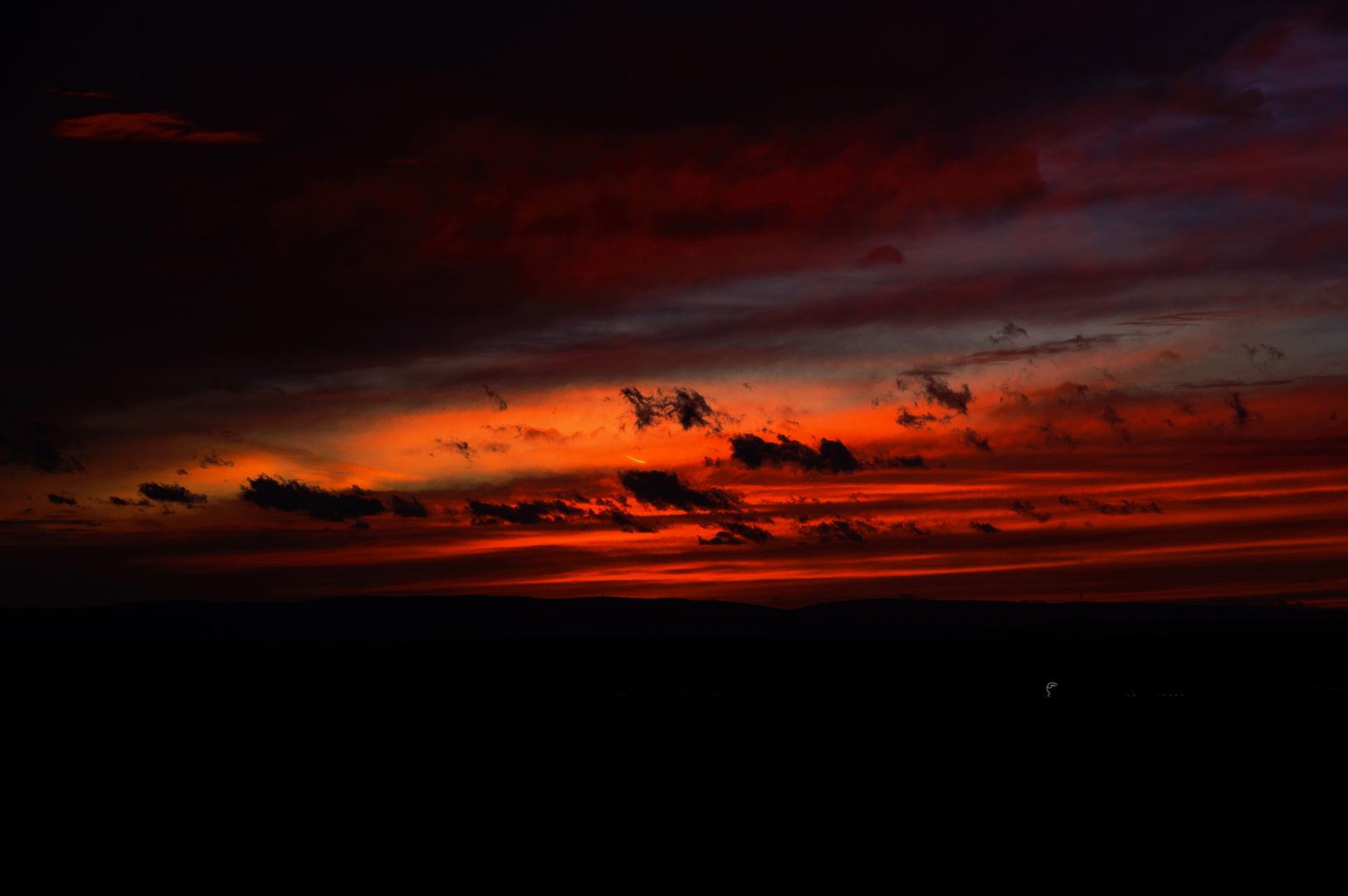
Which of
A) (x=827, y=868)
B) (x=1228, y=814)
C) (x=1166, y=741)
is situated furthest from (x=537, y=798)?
(x=1166, y=741)

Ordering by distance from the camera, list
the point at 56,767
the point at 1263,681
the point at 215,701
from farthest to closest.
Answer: the point at 1263,681, the point at 215,701, the point at 56,767

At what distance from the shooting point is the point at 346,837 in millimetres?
31359

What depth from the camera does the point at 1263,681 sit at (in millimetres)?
100438

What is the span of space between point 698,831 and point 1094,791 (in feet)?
43.5

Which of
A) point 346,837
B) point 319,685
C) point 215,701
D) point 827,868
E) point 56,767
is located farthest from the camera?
point 319,685

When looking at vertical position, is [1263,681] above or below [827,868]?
→ below

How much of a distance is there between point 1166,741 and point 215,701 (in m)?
63.6

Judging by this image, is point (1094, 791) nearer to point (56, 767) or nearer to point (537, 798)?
point (537, 798)

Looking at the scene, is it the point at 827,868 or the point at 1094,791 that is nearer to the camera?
the point at 827,868

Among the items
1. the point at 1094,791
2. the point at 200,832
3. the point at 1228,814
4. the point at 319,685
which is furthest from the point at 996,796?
the point at 319,685

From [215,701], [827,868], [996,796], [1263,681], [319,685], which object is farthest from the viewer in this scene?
[319,685]

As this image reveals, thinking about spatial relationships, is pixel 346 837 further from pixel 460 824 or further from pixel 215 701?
pixel 215 701

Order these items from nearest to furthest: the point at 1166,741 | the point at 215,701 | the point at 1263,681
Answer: the point at 1166,741 < the point at 215,701 < the point at 1263,681

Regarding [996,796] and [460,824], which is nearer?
[460,824]
